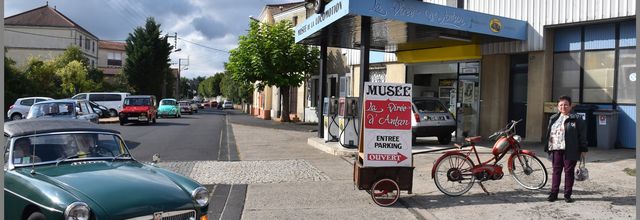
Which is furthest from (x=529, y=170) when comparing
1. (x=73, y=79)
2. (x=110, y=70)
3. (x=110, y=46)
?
(x=110, y=46)

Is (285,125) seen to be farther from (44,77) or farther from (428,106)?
(44,77)

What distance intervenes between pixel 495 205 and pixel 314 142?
8.99m

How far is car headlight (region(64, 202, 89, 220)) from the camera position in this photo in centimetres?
437

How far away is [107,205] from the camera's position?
447cm

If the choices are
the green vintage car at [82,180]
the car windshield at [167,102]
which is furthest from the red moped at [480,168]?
the car windshield at [167,102]

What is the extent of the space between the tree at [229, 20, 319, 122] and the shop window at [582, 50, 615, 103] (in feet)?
53.1

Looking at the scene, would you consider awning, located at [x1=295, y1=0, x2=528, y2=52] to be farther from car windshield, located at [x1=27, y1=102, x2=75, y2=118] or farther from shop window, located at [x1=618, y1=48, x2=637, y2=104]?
car windshield, located at [x1=27, y1=102, x2=75, y2=118]

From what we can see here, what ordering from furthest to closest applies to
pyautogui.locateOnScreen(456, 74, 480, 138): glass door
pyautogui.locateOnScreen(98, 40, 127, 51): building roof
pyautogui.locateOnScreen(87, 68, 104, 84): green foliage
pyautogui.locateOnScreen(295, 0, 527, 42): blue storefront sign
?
pyautogui.locateOnScreen(98, 40, 127, 51): building roof < pyautogui.locateOnScreen(87, 68, 104, 84): green foliage < pyautogui.locateOnScreen(456, 74, 480, 138): glass door < pyautogui.locateOnScreen(295, 0, 527, 42): blue storefront sign

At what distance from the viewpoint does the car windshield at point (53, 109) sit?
47.9ft

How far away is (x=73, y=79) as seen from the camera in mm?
45375

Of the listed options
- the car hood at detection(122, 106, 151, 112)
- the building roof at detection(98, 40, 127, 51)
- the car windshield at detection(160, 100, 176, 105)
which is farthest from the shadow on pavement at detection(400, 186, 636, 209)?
the building roof at detection(98, 40, 127, 51)

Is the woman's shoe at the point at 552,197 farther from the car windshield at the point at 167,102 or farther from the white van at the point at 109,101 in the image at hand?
the car windshield at the point at 167,102

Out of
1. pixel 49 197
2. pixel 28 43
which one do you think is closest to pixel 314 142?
pixel 49 197

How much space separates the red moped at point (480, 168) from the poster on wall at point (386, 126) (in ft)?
1.98
